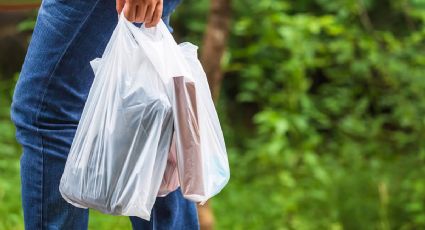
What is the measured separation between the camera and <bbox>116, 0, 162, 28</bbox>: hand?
5.90 ft

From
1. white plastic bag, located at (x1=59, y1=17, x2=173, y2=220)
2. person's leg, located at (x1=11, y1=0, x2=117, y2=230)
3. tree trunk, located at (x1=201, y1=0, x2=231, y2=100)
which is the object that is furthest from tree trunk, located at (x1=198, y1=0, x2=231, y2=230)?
white plastic bag, located at (x1=59, y1=17, x2=173, y2=220)

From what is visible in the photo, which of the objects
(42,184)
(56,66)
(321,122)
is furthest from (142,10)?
(321,122)

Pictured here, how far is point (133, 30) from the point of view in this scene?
1856 mm

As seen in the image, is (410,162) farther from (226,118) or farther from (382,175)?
(226,118)

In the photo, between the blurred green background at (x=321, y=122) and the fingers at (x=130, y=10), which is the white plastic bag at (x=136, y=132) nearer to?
the fingers at (x=130, y=10)

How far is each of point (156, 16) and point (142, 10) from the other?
41 mm

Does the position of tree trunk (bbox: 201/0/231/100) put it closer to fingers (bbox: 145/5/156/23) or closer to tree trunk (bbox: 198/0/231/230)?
tree trunk (bbox: 198/0/231/230)

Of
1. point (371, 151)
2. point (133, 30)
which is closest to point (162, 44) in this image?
point (133, 30)

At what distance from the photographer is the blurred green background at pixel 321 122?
14.6 ft

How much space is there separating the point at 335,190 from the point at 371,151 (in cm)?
69

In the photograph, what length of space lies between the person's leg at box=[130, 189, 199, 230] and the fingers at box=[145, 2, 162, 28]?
1.33ft

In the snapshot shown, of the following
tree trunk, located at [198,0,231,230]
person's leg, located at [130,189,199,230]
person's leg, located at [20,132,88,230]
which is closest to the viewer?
person's leg, located at [20,132,88,230]

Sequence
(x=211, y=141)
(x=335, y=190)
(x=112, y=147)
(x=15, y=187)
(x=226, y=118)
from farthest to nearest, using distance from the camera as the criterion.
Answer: (x=226, y=118) → (x=335, y=190) → (x=15, y=187) → (x=211, y=141) → (x=112, y=147)

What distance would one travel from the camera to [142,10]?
182 centimetres
